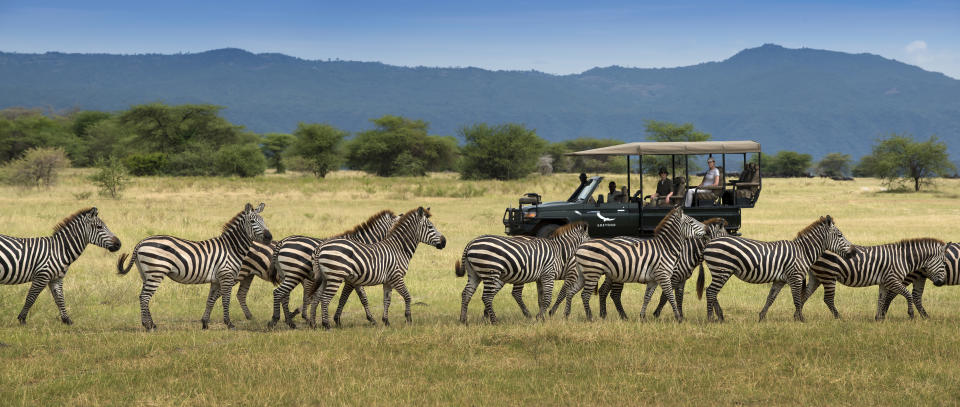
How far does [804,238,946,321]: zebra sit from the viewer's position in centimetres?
1130

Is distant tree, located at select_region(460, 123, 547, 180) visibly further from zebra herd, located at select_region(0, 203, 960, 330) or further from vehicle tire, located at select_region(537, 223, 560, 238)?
zebra herd, located at select_region(0, 203, 960, 330)

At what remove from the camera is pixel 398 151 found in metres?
→ 85.1

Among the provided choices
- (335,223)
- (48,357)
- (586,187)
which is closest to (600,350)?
(48,357)

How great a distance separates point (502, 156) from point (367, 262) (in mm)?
59392

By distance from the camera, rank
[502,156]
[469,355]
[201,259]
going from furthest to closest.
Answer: [502,156] → [201,259] → [469,355]

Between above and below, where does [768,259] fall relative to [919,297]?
above

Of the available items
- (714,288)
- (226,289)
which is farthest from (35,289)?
(714,288)

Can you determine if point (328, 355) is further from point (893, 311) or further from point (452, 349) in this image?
point (893, 311)

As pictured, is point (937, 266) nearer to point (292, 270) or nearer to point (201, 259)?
point (292, 270)

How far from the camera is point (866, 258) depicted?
1138 centimetres

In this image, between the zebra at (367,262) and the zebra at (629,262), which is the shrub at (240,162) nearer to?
the zebra at (367,262)

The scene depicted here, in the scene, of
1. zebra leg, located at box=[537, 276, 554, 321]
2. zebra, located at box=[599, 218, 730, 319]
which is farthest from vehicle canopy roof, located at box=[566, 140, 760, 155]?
zebra leg, located at box=[537, 276, 554, 321]

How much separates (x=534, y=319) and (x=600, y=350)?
2.27 meters

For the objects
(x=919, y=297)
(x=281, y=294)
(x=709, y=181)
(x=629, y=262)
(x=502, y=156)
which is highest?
(x=709, y=181)
